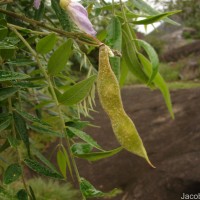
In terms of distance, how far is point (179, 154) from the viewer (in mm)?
2734

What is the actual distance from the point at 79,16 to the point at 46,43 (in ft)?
0.21

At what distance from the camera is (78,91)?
0.38 m

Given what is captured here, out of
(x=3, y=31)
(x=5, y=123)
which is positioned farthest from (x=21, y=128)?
(x=3, y=31)

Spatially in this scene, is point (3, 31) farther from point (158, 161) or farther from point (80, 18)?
point (158, 161)

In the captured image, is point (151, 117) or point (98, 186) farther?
point (151, 117)

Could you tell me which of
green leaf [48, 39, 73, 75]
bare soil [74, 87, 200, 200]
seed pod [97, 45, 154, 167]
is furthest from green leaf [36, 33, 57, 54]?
bare soil [74, 87, 200, 200]

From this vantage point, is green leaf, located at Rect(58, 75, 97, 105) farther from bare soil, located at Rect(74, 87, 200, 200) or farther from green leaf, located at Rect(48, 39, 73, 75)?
bare soil, located at Rect(74, 87, 200, 200)

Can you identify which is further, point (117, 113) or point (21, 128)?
point (21, 128)

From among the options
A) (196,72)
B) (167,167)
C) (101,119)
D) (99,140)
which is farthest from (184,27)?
(167,167)

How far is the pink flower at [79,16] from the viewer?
0.34 meters

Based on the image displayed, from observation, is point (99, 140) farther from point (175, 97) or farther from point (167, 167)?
point (175, 97)

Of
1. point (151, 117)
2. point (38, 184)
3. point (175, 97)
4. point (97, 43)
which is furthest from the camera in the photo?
point (175, 97)

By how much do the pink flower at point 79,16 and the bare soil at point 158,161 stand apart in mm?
1770

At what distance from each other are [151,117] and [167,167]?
143cm
